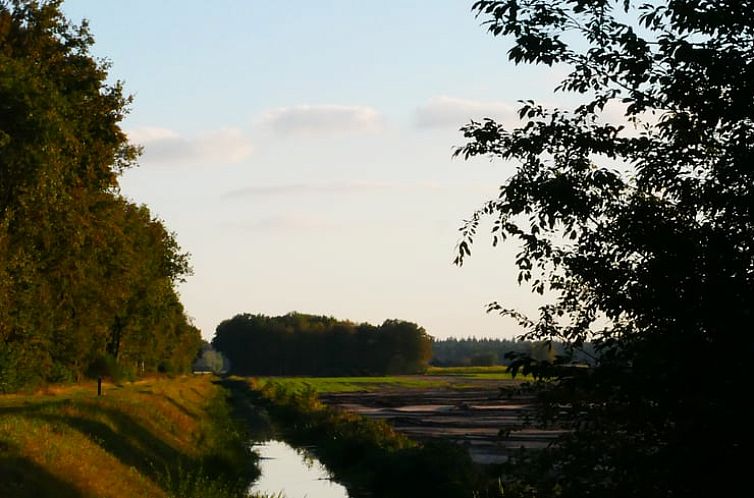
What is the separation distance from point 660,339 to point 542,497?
2156mm

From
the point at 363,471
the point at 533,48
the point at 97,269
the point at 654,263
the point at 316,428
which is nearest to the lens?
the point at 654,263

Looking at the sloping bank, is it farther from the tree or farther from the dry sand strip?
the tree

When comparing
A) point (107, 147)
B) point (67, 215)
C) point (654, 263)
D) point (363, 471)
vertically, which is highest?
point (107, 147)

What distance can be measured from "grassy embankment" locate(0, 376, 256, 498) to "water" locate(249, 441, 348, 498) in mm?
893

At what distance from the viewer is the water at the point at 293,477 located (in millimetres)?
32594

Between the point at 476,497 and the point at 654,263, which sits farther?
the point at 476,497

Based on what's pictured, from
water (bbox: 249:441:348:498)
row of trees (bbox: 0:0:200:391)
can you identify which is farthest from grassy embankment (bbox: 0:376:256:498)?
row of trees (bbox: 0:0:200:391)

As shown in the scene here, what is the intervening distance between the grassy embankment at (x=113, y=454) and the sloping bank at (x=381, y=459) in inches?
145

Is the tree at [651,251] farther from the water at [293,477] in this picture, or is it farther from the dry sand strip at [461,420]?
the water at [293,477]

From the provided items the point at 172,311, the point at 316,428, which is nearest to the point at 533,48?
the point at 316,428

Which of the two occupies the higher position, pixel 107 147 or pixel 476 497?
pixel 107 147

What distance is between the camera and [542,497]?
1018 centimetres

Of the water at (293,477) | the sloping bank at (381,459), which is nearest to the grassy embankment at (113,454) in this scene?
the water at (293,477)

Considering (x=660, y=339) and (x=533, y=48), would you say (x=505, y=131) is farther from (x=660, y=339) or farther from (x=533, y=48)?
(x=660, y=339)
